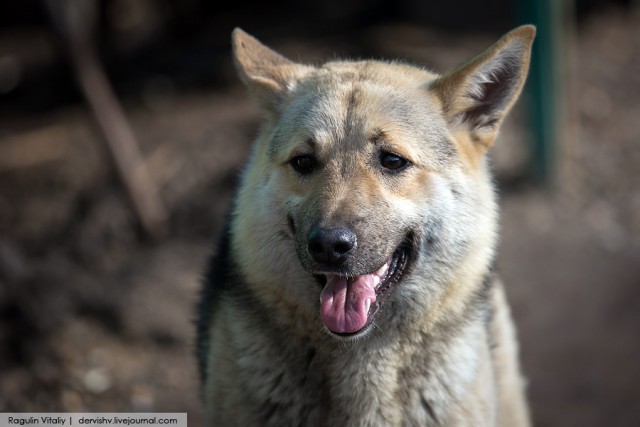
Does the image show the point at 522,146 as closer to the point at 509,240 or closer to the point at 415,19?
the point at 509,240

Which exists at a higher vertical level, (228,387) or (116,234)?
(228,387)

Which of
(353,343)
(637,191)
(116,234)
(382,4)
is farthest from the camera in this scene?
(382,4)

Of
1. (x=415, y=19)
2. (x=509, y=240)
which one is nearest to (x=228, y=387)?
(x=509, y=240)

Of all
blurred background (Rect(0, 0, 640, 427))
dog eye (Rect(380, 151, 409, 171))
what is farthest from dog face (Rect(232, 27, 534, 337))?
blurred background (Rect(0, 0, 640, 427))

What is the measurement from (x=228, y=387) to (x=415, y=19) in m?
7.27

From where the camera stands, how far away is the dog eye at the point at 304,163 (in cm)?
346

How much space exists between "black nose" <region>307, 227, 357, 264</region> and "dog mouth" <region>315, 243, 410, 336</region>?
0.47 ft

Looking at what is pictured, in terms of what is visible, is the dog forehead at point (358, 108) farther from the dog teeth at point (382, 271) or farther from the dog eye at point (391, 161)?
the dog teeth at point (382, 271)

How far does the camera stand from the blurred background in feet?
18.8

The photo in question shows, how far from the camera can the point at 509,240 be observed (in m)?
7.05

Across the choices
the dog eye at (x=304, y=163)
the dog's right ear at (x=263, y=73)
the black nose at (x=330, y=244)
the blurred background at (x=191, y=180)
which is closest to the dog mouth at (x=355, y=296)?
the black nose at (x=330, y=244)

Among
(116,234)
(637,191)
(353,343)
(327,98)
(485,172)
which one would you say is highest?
(327,98)

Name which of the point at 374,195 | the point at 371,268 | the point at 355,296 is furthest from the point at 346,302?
the point at 374,195

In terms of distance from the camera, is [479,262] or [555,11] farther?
[555,11]
